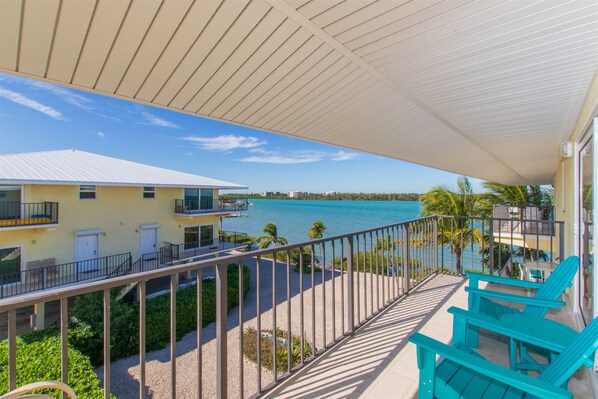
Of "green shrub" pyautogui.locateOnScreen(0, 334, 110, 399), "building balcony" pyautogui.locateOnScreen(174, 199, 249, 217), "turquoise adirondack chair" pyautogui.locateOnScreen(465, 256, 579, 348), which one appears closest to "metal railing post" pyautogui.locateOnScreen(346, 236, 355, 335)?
"turquoise adirondack chair" pyautogui.locateOnScreen(465, 256, 579, 348)

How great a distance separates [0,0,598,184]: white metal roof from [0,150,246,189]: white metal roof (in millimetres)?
11161

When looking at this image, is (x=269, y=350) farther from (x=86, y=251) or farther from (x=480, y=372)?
(x=86, y=251)

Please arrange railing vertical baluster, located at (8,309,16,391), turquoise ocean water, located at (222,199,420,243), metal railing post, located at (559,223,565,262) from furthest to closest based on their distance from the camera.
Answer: turquoise ocean water, located at (222,199,420,243), metal railing post, located at (559,223,565,262), railing vertical baluster, located at (8,309,16,391)

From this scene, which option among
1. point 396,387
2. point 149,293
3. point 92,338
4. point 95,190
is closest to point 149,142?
point 95,190

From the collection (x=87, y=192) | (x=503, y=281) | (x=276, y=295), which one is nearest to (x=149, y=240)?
(x=87, y=192)

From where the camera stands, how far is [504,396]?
1.54m

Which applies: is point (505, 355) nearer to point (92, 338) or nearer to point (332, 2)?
point (332, 2)

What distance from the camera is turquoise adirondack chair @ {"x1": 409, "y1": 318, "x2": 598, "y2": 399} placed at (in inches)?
53.3

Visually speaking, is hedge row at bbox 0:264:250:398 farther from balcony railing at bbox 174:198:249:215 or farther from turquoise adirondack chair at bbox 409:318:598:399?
turquoise adirondack chair at bbox 409:318:598:399

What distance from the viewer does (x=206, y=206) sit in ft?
54.9

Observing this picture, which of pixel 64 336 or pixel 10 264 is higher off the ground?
pixel 64 336

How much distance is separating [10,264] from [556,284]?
1524 centimetres

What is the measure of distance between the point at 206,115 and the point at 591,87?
3.42m

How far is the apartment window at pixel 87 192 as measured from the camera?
12.3 m
